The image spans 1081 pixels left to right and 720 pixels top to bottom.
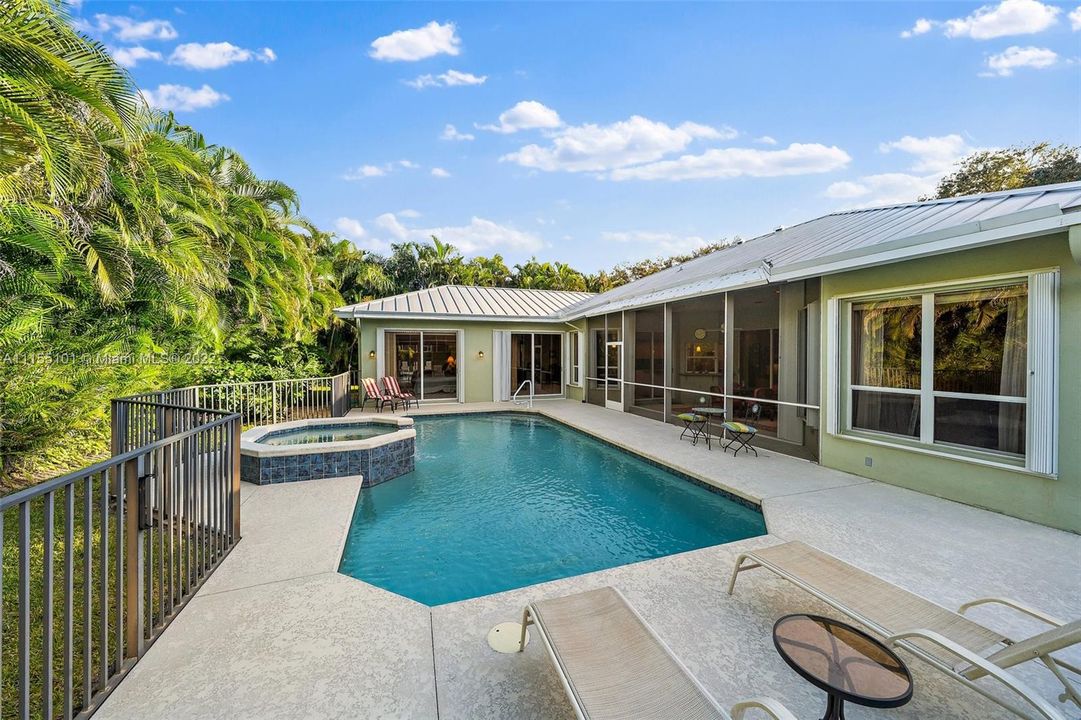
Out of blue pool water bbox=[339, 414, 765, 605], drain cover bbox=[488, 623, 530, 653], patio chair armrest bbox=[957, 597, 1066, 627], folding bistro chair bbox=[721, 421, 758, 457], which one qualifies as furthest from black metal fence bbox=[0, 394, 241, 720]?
folding bistro chair bbox=[721, 421, 758, 457]

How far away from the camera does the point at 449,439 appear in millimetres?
9539

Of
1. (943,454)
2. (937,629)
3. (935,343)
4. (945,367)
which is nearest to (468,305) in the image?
(935,343)

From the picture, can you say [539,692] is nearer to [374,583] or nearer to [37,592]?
[374,583]

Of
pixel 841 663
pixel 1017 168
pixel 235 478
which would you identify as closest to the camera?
pixel 841 663

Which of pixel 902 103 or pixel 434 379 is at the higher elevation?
pixel 902 103

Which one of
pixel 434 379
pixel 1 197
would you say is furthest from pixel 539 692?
pixel 434 379

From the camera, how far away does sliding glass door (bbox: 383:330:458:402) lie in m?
13.9

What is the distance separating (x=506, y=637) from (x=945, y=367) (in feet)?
19.3

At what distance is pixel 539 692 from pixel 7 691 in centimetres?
292

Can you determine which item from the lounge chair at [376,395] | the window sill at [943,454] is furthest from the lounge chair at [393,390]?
the window sill at [943,454]

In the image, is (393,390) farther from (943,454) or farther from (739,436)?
(943,454)

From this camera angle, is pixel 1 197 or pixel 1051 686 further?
pixel 1 197

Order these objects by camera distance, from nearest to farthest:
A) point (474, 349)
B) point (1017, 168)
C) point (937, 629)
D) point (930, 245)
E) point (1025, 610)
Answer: point (937, 629), point (1025, 610), point (930, 245), point (474, 349), point (1017, 168)

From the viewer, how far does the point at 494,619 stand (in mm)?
2980
